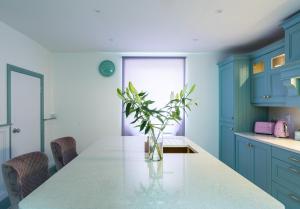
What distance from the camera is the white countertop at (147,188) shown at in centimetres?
94

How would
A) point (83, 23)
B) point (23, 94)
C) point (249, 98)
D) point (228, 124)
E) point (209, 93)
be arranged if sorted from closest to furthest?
point (83, 23)
point (23, 94)
point (249, 98)
point (228, 124)
point (209, 93)

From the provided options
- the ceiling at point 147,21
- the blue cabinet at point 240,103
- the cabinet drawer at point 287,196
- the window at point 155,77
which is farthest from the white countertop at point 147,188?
the window at point 155,77

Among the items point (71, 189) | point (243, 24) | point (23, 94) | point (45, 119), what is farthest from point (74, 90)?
point (71, 189)

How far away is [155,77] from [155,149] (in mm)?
2821

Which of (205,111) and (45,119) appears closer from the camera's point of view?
(45,119)

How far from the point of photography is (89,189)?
43.4 inches

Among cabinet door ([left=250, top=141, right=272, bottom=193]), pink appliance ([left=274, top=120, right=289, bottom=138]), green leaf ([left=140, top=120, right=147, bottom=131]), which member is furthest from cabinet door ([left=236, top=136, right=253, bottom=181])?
green leaf ([left=140, top=120, right=147, bottom=131])

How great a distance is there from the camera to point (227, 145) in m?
3.97

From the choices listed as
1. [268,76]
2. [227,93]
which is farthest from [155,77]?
[268,76]

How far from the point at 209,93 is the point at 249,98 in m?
0.89

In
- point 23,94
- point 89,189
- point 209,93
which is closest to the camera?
point 89,189

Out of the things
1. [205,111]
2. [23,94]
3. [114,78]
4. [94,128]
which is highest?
[114,78]

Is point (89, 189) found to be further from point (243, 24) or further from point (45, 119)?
point (45, 119)

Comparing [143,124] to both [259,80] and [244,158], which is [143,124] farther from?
[259,80]
